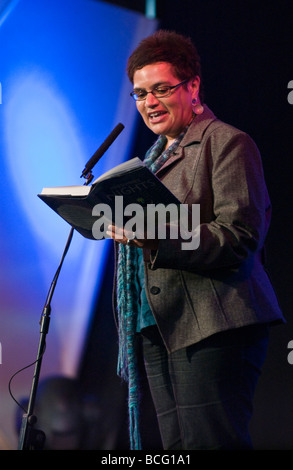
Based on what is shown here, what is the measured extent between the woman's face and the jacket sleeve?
175 mm

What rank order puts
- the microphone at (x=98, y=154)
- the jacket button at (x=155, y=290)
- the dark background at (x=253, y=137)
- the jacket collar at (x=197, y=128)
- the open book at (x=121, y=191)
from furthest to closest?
the dark background at (x=253, y=137) → the microphone at (x=98, y=154) → the jacket collar at (x=197, y=128) → the jacket button at (x=155, y=290) → the open book at (x=121, y=191)

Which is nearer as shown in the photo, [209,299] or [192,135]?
[209,299]

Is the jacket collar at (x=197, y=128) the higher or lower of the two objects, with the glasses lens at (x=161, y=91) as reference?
lower

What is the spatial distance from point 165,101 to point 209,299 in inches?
22.8

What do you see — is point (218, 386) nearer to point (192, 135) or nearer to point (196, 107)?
point (192, 135)

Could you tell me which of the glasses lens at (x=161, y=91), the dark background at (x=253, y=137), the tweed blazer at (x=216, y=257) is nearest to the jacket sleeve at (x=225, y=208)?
Result: the tweed blazer at (x=216, y=257)

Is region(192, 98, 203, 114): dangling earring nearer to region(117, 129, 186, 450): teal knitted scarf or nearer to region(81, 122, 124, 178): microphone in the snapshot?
region(117, 129, 186, 450): teal knitted scarf

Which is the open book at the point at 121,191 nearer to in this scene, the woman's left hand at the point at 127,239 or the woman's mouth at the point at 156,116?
the woman's left hand at the point at 127,239

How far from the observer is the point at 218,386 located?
107 centimetres

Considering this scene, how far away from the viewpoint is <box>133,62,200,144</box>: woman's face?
1.35 meters

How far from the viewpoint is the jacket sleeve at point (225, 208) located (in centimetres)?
106

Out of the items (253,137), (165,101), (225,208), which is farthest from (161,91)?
(253,137)

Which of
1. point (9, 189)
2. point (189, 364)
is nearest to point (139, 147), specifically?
point (9, 189)
